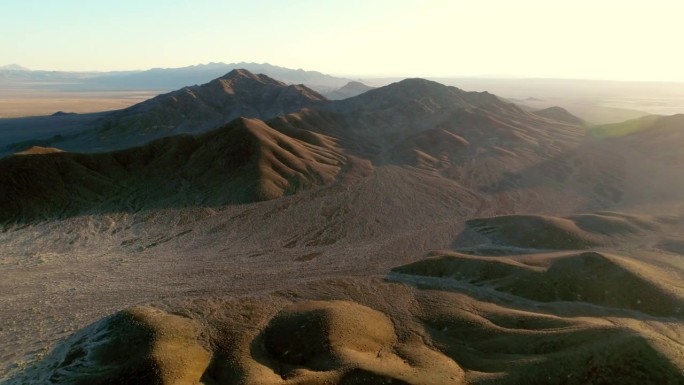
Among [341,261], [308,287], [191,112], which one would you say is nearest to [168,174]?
[341,261]

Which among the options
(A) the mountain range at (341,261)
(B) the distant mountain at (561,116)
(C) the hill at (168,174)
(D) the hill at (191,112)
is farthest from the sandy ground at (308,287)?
(B) the distant mountain at (561,116)

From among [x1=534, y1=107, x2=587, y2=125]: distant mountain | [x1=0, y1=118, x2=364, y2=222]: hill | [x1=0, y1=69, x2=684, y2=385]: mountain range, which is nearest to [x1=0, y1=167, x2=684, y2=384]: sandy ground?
[x1=0, y1=69, x2=684, y2=385]: mountain range

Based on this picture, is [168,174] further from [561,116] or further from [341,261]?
[561,116]

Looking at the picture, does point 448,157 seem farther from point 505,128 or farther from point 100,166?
point 100,166

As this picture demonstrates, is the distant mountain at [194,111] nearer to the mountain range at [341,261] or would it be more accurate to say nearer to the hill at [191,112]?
the hill at [191,112]

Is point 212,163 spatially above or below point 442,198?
above

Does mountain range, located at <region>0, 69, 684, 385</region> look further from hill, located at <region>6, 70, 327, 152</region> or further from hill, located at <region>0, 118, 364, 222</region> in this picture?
hill, located at <region>6, 70, 327, 152</region>

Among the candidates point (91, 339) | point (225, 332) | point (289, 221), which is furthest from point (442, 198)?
point (91, 339)

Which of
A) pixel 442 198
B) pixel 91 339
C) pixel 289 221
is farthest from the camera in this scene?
pixel 442 198
